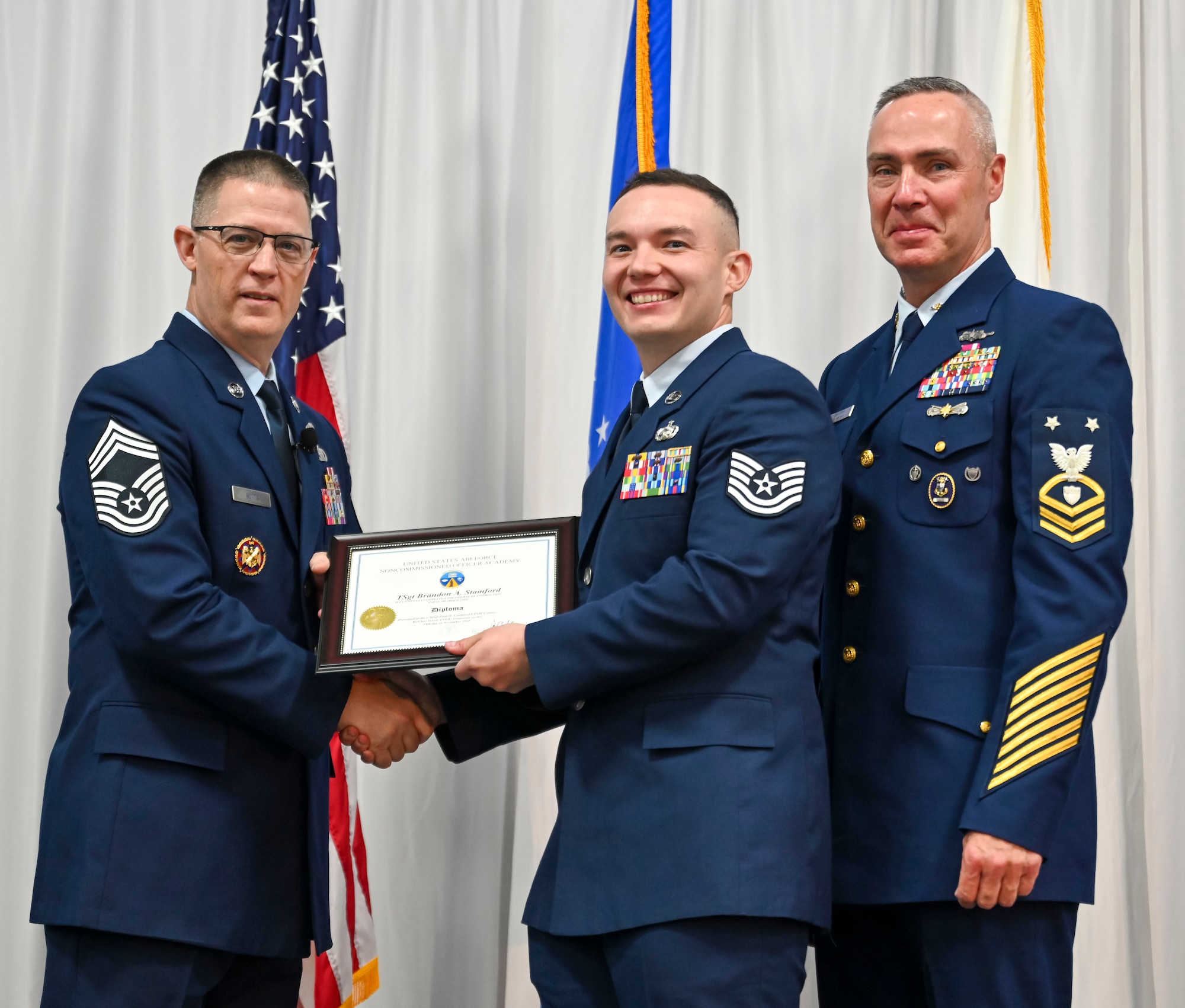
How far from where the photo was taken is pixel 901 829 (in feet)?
6.99

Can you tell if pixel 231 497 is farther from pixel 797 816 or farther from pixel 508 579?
pixel 797 816

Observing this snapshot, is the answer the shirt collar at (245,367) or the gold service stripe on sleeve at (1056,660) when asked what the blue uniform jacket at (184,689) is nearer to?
the shirt collar at (245,367)

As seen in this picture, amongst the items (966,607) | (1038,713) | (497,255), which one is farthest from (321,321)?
(1038,713)

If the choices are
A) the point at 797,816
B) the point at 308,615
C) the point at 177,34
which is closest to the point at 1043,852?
the point at 797,816

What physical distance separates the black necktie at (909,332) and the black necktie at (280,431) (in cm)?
124

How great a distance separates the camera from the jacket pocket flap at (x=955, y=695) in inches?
82.2

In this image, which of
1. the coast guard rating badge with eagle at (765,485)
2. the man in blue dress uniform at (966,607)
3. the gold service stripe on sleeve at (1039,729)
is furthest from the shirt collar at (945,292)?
the gold service stripe on sleeve at (1039,729)

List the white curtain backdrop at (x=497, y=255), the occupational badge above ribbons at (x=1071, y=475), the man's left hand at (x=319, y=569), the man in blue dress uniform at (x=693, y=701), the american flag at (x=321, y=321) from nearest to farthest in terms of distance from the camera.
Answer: the man in blue dress uniform at (x=693, y=701), the occupational badge above ribbons at (x=1071, y=475), the man's left hand at (x=319, y=569), the american flag at (x=321, y=321), the white curtain backdrop at (x=497, y=255)

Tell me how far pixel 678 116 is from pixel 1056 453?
2263mm

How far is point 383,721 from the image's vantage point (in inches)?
103

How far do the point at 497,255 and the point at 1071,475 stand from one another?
2.31 meters

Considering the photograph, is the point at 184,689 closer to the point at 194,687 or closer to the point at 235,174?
the point at 194,687

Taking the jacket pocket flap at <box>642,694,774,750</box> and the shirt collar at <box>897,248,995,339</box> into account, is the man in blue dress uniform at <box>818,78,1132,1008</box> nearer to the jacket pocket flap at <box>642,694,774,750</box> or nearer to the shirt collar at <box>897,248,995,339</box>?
the shirt collar at <box>897,248,995,339</box>

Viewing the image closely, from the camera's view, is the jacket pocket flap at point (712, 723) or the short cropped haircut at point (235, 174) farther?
the short cropped haircut at point (235, 174)
